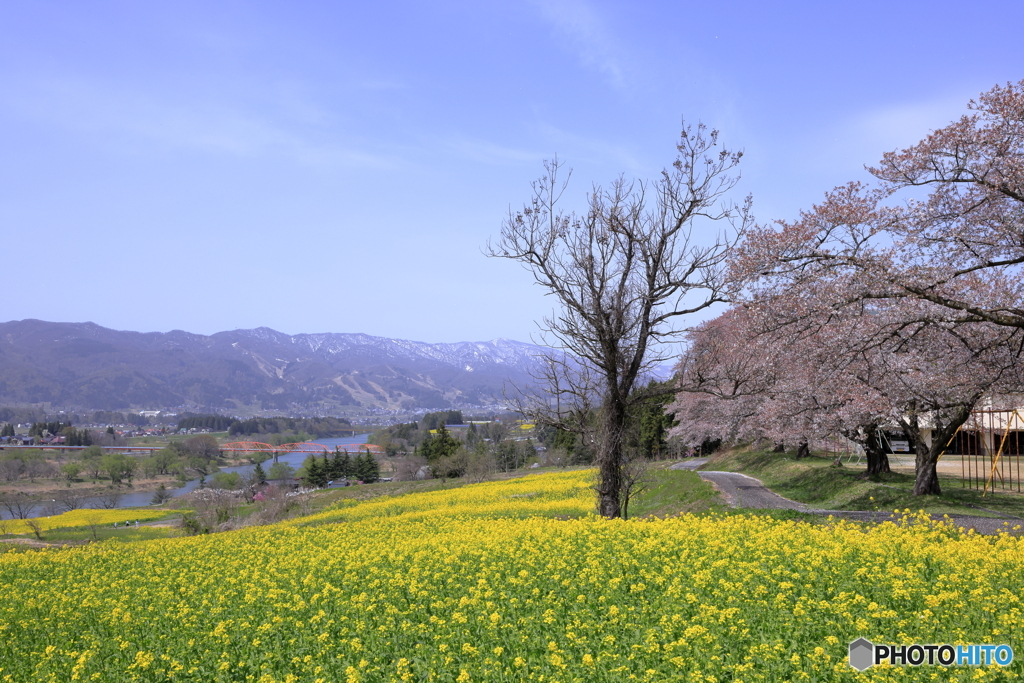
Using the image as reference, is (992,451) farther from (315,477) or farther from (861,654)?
(315,477)

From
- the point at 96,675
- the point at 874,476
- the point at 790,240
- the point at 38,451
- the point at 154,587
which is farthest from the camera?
the point at 38,451

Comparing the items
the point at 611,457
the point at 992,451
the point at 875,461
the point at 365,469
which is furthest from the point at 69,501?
the point at 992,451

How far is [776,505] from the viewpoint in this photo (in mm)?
25281

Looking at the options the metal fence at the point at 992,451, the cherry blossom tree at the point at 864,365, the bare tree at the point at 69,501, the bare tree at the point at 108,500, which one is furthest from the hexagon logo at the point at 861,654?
the bare tree at the point at 108,500

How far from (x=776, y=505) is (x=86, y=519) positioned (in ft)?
244

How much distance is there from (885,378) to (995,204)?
7.52m

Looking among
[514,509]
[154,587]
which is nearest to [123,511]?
[514,509]

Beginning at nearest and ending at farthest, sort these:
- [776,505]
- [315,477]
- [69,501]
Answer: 1. [776,505]
2. [69,501]
3. [315,477]

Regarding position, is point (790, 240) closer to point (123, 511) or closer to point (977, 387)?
point (977, 387)

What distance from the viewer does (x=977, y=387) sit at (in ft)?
62.8

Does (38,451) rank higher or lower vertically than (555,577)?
lower

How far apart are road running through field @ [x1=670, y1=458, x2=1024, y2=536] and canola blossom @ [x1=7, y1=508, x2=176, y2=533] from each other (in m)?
62.1

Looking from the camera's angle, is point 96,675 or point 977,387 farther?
point 977,387

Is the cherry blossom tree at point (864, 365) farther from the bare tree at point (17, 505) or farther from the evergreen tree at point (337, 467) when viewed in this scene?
the bare tree at point (17, 505)
